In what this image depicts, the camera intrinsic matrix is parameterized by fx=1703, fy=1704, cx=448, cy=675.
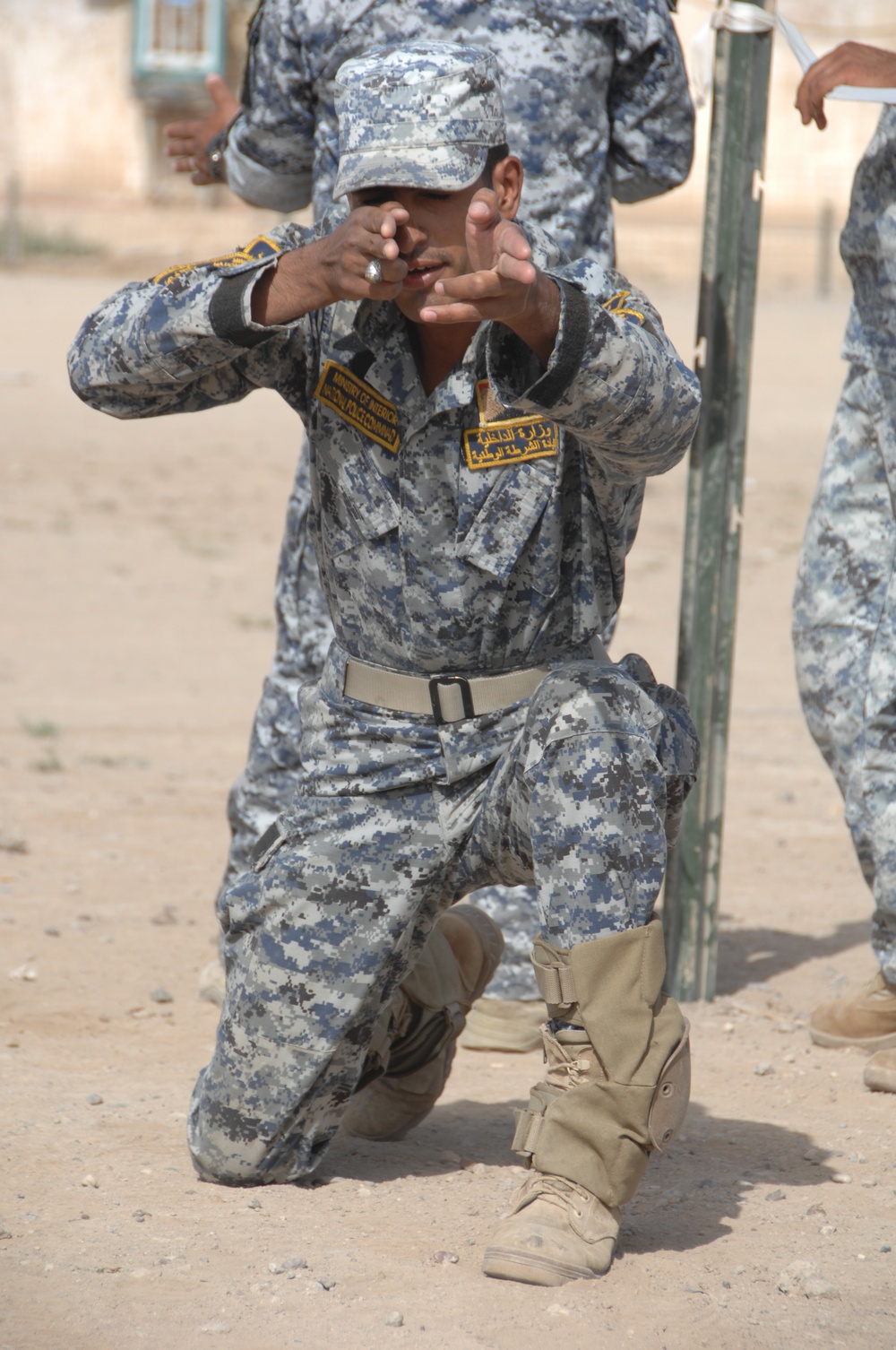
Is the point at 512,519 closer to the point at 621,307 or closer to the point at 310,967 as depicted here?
the point at 621,307

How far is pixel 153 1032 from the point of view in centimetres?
337

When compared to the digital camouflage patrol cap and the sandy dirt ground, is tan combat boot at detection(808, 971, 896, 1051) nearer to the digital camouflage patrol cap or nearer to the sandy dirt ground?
the sandy dirt ground

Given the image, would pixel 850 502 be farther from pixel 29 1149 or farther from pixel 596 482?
pixel 29 1149

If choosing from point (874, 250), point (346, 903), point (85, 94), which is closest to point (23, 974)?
point (346, 903)

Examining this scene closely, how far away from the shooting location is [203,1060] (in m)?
3.24

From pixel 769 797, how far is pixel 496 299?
335cm

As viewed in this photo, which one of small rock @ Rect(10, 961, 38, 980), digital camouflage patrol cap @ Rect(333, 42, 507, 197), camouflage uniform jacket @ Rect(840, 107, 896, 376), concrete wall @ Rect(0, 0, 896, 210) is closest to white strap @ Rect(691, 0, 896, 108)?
camouflage uniform jacket @ Rect(840, 107, 896, 376)

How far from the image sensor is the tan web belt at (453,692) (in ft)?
8.38

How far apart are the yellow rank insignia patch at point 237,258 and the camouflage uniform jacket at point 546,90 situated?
0.77 m

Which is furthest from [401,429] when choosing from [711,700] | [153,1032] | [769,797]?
[769,797]

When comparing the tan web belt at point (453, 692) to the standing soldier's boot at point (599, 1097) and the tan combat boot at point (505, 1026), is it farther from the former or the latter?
the tan combat boot at point (505, 1026)

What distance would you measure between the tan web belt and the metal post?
0.90 meters

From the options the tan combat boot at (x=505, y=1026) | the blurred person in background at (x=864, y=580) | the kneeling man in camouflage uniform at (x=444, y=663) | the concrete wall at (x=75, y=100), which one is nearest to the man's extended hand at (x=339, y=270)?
the kneeling man in camouflage uniform at (x=444, y=663)

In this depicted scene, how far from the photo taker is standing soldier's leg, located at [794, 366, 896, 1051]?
3227 millimetres
